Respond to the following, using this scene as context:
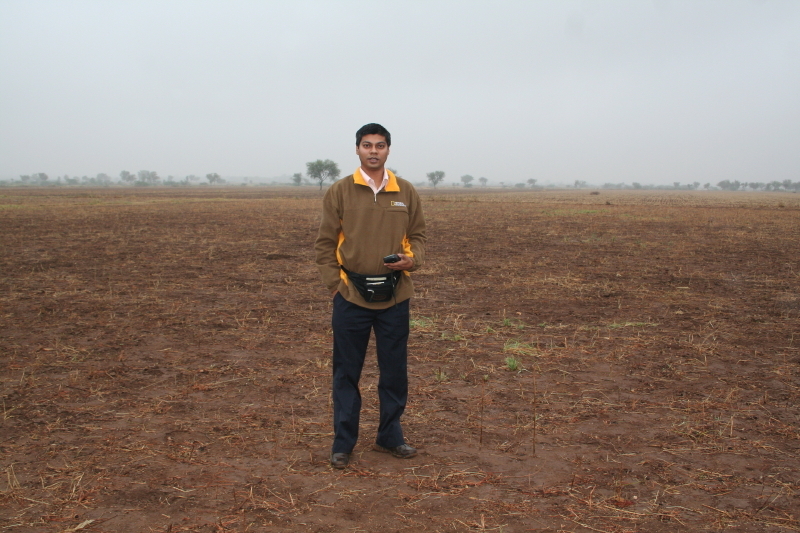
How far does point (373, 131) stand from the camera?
328 centimetres

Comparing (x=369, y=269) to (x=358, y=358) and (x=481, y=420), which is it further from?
(x=481, y=420)

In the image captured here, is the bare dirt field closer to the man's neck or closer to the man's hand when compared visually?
the man's hand

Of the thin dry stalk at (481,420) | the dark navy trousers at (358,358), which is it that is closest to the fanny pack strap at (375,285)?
the dark navy trousers at (358,358)

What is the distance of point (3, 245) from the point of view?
562 inches

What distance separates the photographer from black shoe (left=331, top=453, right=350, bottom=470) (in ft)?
11.1

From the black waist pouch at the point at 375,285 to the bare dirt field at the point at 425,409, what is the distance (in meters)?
1.03

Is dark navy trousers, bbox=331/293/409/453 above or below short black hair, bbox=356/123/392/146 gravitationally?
below

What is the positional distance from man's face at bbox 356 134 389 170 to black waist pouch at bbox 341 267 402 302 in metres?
0.62

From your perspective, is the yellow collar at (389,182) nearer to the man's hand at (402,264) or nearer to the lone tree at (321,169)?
the man's hand at (402,264)

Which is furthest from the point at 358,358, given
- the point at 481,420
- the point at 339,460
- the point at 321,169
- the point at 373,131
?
the point at 321,169

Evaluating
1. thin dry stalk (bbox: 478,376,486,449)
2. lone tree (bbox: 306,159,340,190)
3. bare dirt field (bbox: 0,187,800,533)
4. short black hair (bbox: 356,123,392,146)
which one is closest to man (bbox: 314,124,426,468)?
short black hair (bbox: 356,123,392,146)

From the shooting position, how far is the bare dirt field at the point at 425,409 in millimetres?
2955

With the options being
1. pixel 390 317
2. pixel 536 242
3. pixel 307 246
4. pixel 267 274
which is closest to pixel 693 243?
pixel 536 242

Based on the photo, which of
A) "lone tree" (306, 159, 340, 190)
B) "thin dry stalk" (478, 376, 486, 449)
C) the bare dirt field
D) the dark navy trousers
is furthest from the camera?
"lone tree" (306, 159, 340, 190)
